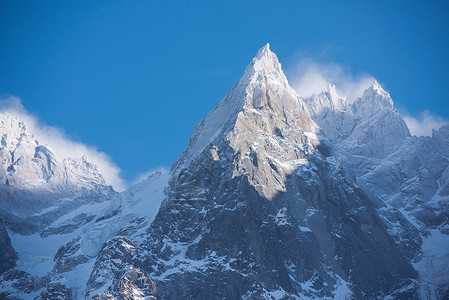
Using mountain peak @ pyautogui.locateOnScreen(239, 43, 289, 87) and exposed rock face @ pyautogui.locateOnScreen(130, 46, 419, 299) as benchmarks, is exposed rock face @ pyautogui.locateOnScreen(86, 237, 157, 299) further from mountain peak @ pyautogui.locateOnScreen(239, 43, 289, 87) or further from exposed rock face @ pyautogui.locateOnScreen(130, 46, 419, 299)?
mountain peak @ pyautogui.locateOnScreen(239, 43, 289, 87)

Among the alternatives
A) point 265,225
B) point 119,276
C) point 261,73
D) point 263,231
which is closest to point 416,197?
point 261,73

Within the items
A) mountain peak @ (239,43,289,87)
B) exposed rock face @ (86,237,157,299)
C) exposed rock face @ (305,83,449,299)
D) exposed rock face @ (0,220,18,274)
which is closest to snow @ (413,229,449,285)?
exposed rock face @ (305,83,449,299)

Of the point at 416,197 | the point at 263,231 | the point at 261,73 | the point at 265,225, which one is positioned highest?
the point at 261,73

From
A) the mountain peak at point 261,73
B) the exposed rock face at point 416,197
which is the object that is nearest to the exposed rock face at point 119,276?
the mountain peak at point 261,73

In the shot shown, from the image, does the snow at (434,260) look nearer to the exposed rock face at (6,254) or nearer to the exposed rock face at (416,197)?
the exposed rock face at (416,197)

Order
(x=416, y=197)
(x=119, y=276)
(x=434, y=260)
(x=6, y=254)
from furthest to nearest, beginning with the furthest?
(x=6, y=254) → (x=416, y=197) → (x=434, y=260) → (x=119, y=276)

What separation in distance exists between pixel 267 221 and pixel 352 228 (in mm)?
25123

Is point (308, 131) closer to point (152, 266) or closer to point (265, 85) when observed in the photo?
point (265, 85)

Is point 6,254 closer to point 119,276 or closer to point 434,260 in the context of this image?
point 119,276

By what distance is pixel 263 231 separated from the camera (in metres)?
137

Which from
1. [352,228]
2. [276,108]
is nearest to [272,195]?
[352,228]

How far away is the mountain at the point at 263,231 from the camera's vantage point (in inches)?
5231

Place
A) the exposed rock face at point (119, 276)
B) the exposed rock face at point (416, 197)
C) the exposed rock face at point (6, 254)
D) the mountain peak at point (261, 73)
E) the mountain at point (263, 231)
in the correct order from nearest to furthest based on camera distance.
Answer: the exposed rock face at point (119, 276) < the mountain at point (263, 231) < the exposed rock face at point (416, 197) < the mountain peak at point (261, 73) < the exposed rock face at point (6, 254)

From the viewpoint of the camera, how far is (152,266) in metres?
136
